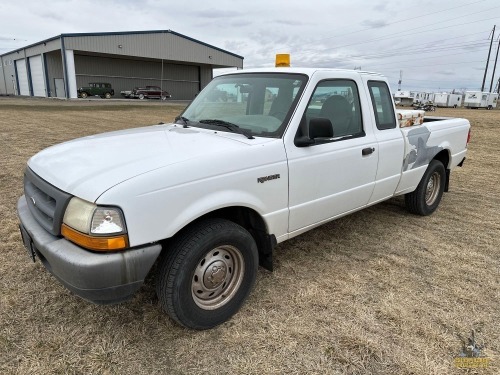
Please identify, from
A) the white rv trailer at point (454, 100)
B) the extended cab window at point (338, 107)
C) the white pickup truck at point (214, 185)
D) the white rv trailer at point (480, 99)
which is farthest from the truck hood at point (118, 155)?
the white rv trailer at point (454, 100)

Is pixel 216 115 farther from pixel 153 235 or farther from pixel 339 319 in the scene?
pixel 339 319

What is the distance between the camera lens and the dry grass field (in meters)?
2.42

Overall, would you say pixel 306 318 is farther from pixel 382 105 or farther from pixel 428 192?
pixel 428 192

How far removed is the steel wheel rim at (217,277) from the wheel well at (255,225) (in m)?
0.28

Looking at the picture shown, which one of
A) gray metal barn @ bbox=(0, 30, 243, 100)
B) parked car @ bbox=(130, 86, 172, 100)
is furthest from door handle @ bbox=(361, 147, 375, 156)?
parked car @ bbox=(130, 86, 172, 100)

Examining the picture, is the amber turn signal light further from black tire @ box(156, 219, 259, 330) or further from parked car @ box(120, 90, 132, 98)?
parked car @ box(120, 90, 132, 98)

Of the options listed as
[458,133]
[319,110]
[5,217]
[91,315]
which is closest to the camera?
[91,315]

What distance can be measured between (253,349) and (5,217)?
3.72m

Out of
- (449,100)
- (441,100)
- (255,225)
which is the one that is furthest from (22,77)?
(255,225)

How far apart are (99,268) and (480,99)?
→ 164 ft

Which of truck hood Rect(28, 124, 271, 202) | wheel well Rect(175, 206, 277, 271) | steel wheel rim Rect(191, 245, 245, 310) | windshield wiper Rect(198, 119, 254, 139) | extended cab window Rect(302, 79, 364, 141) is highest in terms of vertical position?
extended cab window Rect(302, 79, 364, 141)

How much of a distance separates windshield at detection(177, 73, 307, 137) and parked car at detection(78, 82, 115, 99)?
41632 millimetres

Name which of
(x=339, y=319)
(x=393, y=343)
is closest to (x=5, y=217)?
(x=339, y=319)

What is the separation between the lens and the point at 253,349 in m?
2.54
